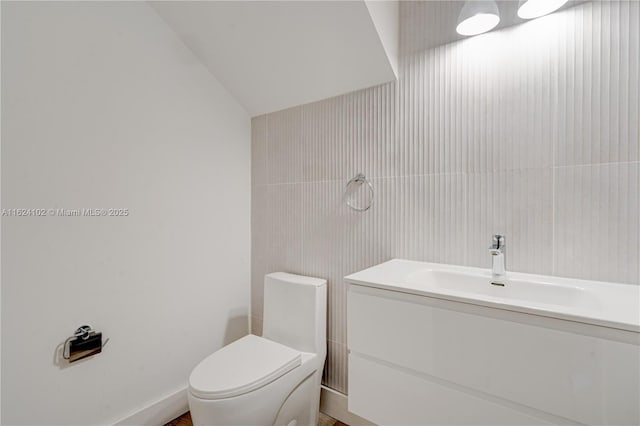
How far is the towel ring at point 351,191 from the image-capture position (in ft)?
4.91

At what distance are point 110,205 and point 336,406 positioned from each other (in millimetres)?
1483

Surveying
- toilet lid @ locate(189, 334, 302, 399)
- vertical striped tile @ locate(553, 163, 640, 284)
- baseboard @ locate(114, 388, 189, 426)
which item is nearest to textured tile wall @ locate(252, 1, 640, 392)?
vertical striped tile @ locate(553, 163, 640, 284)

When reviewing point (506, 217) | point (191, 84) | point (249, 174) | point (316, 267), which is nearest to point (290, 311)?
point (316, 267)

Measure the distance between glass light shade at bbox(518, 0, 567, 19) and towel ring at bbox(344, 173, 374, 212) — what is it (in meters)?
0.85

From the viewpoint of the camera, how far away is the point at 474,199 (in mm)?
1221

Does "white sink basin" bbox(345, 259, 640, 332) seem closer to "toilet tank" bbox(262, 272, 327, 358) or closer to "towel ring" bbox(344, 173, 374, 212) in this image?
"towel ring" bbox(344, 173, 374, 212)

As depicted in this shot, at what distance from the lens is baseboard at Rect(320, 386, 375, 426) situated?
151 cm

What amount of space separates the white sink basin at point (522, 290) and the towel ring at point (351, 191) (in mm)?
309

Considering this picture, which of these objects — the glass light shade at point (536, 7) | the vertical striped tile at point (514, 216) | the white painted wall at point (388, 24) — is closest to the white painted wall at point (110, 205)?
the white painted wall at point (388, 24)

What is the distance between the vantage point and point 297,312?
5.16ft

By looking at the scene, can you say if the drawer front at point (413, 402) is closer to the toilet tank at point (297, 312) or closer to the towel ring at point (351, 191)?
the toilet tank at point (297, 312)

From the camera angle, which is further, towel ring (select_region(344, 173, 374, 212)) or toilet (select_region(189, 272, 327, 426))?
towel ring (select_region(344, 173, 374, 212))

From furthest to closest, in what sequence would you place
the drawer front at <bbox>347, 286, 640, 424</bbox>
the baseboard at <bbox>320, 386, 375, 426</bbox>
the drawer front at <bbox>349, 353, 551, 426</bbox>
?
1. the baseboard at <bbox>320, 386, 375, 426</bbox>
2. the drawer front at <bbox>349, 353, 551, 426</bbox>
3. the drawer front at <bbox>347, 286, 640, 424</bbox>

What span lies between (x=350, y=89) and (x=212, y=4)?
74 cm
